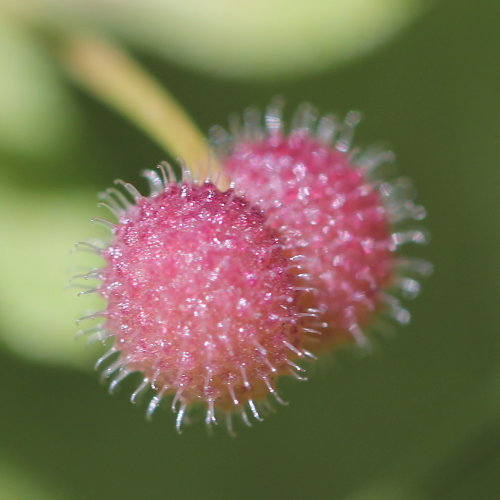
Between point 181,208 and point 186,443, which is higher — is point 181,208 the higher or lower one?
the higher one

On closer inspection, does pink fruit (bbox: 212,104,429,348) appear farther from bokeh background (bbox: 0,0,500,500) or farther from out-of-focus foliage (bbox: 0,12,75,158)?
out-of-focus foliage (bbox: 0,12,75,158)

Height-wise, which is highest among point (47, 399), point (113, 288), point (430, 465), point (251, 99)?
point (251, 99)

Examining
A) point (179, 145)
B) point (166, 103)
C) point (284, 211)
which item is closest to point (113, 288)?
point (284, 211)

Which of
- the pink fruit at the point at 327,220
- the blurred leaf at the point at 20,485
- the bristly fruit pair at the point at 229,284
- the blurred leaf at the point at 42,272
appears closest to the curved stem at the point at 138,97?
the pink fruit at the point at 327,220

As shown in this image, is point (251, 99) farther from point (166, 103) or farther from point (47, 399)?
point (47, 399)

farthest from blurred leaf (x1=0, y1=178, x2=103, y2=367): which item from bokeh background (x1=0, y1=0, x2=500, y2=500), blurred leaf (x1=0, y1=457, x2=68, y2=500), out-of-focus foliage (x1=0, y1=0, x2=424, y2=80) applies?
out-of-focus foliage (x1=0, y1=0, x2=424, y2=80)

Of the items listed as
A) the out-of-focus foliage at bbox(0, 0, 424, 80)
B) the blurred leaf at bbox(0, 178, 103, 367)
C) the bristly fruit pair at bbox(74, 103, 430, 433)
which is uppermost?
the out-of-focus foliage at bbox(0, 0, 424, 80)

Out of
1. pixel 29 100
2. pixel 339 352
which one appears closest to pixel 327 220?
pixel 339 352
